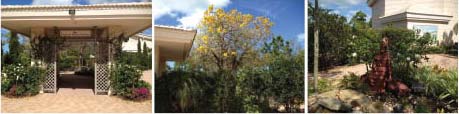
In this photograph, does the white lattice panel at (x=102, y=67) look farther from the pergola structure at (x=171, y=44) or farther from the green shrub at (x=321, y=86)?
the green shrub at (x=321, y=86)

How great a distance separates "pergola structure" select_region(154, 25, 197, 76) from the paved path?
1.07 m

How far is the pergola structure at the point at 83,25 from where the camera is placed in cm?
712

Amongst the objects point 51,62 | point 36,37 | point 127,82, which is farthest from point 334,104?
point 36,37

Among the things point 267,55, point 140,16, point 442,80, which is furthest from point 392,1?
point 140,16

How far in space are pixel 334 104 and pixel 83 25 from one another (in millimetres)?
5584

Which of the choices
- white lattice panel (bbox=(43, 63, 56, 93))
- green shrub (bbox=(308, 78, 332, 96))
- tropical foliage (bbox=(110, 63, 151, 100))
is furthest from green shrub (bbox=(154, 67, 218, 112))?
white lattice panel (bbox=(43, 63, 56, 93))

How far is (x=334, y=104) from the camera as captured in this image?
6.05m

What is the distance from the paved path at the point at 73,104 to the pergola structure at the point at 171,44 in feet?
3.51

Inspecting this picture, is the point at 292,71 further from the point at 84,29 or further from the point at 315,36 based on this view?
the point at 84,29

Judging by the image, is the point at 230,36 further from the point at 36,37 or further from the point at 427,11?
the point at 36,37

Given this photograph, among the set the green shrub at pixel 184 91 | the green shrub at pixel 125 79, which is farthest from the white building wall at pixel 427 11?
the green shrub at pixel 125 79

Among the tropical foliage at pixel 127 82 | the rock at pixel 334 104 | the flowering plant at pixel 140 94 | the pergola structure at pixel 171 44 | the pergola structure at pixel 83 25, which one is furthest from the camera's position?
the tropical foliage at pixel 127 82

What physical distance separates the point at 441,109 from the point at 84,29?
24.2ft

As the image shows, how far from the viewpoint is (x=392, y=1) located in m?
6.69
